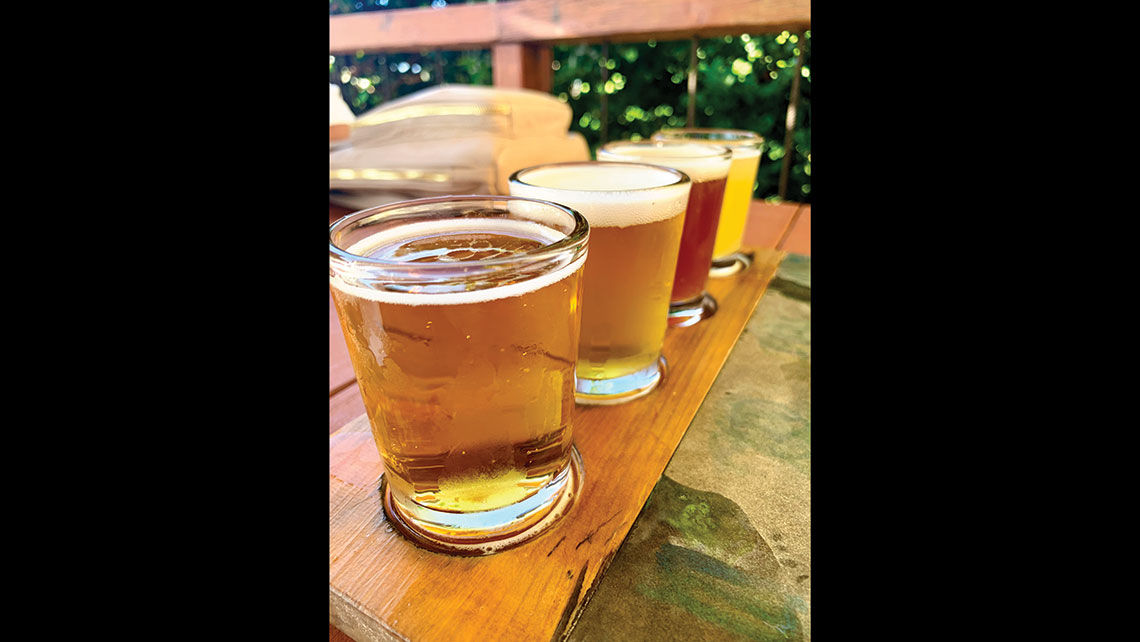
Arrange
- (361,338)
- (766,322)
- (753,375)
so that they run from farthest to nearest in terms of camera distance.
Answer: (766,322) < (753,375) < (361,338)

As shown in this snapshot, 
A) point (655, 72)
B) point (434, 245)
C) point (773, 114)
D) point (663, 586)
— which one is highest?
point (655, 72)

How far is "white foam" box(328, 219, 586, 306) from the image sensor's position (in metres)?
0.45

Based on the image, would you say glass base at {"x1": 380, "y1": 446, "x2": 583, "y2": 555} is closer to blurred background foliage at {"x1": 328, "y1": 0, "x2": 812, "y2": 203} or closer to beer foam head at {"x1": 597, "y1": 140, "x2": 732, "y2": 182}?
beer foam head at {"x1": 597, "y1": 140, "x2": 732, "y2": 182}

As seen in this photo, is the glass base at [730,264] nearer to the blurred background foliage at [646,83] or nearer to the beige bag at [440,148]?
the beige bag at [440,148]

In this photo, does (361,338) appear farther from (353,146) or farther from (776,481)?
(353,146)

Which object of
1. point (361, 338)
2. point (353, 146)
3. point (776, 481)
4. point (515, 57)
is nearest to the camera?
point (361, 338)

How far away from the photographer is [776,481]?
0.62 m

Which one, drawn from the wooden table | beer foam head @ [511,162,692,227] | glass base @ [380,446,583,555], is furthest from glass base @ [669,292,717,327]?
glass base @ [380,446,583,555]

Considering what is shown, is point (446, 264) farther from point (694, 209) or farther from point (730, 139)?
point (730, 139)

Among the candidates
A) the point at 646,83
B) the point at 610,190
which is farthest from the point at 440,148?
the point at 646,83

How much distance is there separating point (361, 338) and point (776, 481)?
408 mm

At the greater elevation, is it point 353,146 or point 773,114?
point 773,114

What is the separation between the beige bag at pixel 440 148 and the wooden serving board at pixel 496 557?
89 centimetres
